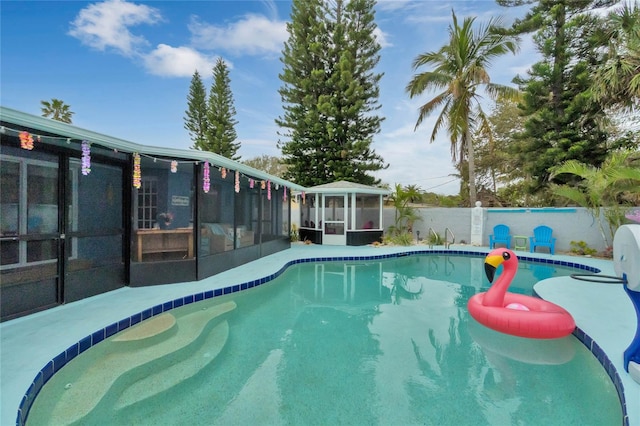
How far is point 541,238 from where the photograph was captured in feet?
29.5

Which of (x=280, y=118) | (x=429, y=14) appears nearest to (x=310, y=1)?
(x=280, y=118)

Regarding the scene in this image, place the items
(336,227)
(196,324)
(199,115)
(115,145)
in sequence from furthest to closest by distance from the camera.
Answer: (199,115) < (336,227) < (115,145) < (196,324)

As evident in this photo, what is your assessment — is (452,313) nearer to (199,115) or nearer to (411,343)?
(411,343)

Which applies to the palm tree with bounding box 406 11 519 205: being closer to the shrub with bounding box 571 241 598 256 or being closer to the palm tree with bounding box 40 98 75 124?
the shrub with bounding box 571 241 598 256

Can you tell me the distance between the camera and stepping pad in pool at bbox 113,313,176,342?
124 inches

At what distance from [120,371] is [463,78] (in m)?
12.1

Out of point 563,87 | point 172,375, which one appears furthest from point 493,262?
point 563,87

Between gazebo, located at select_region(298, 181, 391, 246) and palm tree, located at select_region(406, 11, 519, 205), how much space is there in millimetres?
3845

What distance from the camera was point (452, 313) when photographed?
13.8 feet

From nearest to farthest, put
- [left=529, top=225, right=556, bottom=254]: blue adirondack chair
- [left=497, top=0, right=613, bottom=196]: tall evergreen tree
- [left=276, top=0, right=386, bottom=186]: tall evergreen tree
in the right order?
1. [left=529, top=225, right=556, bottom=254]: blue adirondack chair
2. [left=497, top=0, right=613, bottom=196]: tall evergreen tree
3. [left=276, top=0, right=386, bottom=186]: tall evergreen tree

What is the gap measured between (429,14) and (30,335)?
12.0 m

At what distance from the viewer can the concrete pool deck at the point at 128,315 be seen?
2160mm

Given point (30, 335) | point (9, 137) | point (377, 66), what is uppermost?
point (377, 66)

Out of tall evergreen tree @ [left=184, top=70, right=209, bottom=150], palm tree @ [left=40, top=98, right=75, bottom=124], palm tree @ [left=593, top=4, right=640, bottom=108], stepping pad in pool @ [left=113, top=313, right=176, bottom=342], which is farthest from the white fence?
palm tree @ [left=40, top=98, right=75, bottom=124]
